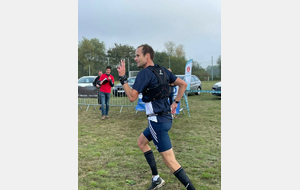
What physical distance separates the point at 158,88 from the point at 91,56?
30.8 m

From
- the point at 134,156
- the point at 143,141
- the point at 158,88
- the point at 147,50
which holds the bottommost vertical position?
the point at 134,156

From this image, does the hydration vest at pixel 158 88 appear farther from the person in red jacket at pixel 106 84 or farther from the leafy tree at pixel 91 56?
the leafy tree at pixel 91 56

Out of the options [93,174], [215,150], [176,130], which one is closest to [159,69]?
[93,174]

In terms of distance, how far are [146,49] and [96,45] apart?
33358mm

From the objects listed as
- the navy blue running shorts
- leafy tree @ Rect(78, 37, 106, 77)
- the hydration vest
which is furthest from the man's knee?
leafy tree @ Rect(78, 37, 106, 77)

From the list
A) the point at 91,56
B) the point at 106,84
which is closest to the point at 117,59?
the point at 91,56

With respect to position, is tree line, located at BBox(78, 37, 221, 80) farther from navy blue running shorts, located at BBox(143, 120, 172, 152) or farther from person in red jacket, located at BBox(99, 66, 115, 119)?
navy blue running shorts, located at BBox(143, 120, 172, 152)

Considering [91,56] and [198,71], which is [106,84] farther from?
[91,56]

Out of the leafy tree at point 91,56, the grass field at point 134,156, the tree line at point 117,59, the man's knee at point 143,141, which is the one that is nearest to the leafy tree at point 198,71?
the tree line at point 117,59

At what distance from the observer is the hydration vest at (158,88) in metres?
2.71

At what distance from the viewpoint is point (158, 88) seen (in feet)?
8.91

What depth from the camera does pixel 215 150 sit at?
498 centimetres

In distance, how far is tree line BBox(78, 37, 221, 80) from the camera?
26.6 m

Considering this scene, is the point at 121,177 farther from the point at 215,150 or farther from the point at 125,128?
the point at 125,128
